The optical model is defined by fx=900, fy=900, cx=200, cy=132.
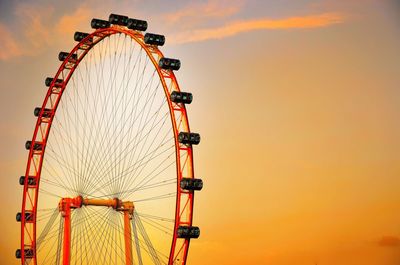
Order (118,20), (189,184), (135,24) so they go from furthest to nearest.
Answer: (118,20) → (135,24) → (189,184)

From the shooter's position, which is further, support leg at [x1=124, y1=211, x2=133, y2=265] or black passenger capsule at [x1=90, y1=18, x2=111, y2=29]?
support leg at [x1=124, y1=211, x2=133, y2=265]

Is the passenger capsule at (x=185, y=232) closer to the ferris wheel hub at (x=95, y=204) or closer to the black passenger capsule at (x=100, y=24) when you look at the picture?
the ferris wheel hub at (x=95, y=204)

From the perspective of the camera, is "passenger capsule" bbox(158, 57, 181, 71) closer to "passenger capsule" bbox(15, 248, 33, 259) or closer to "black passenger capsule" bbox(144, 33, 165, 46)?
"black passenger capsule" bbox(144, 33, 165, 46)

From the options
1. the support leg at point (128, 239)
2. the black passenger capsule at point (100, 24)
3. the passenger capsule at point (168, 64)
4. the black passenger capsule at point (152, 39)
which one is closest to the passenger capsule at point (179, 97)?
the passenger capsule at point (168, 64)

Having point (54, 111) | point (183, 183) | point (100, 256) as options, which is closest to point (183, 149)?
point (183, 183)

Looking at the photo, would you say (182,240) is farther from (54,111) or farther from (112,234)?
(54,111)

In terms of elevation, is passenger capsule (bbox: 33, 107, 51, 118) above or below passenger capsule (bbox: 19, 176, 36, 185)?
above

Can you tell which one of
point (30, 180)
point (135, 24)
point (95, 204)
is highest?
point (135, 24)

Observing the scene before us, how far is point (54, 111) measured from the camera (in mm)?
45562

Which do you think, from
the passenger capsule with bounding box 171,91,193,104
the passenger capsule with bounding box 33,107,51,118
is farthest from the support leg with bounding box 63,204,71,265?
the passenger capsule with bounding box 171,91,193,104

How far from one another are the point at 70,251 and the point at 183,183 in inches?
358

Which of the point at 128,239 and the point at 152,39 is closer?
the point at 152,39

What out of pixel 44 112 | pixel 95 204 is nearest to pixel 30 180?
pixel 44 112

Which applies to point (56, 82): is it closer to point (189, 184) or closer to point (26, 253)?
point (26, 253)
